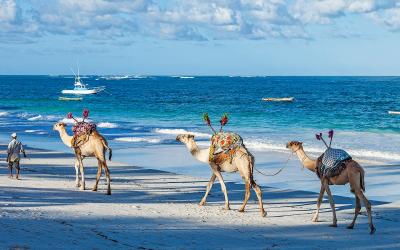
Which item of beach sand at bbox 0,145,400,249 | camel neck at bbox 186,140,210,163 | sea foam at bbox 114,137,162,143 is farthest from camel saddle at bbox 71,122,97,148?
sea foam at bbox 114,137,162,143

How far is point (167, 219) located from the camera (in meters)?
13.4

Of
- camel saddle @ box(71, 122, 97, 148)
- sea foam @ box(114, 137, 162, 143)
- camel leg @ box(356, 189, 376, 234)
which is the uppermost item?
camel saddle @ box(71, 122, 97, 148)

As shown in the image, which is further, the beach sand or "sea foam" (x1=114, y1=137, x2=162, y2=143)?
"sea foam" (x1=114, y1=137, x2=162, y2=143)

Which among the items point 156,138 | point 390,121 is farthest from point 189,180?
point 390,121

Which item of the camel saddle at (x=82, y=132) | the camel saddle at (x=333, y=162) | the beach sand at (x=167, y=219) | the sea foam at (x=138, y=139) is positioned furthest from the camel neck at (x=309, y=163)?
the sea foam at (x=138, y=139)

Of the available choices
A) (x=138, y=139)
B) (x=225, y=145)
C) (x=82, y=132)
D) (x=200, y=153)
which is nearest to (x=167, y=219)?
(x=225, y=145)

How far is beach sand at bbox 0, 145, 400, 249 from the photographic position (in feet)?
37.3

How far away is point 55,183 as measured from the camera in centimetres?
1875

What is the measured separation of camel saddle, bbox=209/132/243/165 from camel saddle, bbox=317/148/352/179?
6.62 ft

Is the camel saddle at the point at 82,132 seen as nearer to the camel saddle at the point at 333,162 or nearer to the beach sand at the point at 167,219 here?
the beach sand at the point at 167,219

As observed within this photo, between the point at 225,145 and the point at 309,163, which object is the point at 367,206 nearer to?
the point at 309,163

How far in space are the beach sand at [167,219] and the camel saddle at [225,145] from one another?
1.22m

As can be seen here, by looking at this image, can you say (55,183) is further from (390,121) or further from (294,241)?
(390,121)

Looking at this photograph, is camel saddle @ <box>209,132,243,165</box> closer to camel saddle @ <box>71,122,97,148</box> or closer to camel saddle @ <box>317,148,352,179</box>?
camel saddle @ <box>317,148,352,179</box>
